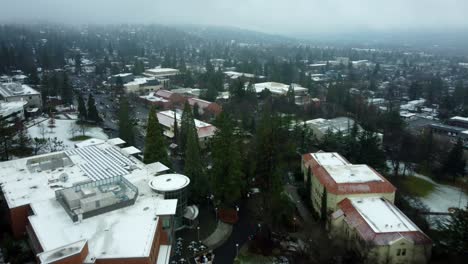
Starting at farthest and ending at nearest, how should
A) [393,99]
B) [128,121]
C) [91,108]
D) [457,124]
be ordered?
1. [393,99]
2. [457,124]
3. [91,108]
4. [128,121]

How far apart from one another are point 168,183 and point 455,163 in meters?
23.1

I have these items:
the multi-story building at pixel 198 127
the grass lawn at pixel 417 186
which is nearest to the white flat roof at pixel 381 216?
the grass lawn at pixel 417 186

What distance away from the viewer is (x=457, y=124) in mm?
46656

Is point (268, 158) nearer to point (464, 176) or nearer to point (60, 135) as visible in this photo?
point (464, 176)

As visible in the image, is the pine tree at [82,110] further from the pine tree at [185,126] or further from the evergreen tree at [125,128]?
the pine tree at [185,126]

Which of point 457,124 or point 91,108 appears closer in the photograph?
point 91,108

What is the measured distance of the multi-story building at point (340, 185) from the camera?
21688 millimetres

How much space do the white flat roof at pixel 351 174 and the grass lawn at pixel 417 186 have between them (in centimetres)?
645

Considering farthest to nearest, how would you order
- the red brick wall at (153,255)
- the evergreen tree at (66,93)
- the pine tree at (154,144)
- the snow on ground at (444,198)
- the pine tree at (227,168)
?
the evergreen tree at (66,93) → the snow on ground at (444,198) → the pine tree at (154,144) → the pine tree at (227,168) → the red brick wall at (153,255)

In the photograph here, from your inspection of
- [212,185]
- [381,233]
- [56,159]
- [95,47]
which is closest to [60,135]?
[56,159]

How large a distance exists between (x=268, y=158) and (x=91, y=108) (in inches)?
1001

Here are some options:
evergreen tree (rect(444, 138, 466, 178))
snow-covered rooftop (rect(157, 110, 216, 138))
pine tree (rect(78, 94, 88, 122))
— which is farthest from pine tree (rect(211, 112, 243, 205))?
pine tree (rect(78, 94, 88, 122))

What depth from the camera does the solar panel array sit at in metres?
23.7

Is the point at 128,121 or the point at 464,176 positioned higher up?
the point at 128,121
